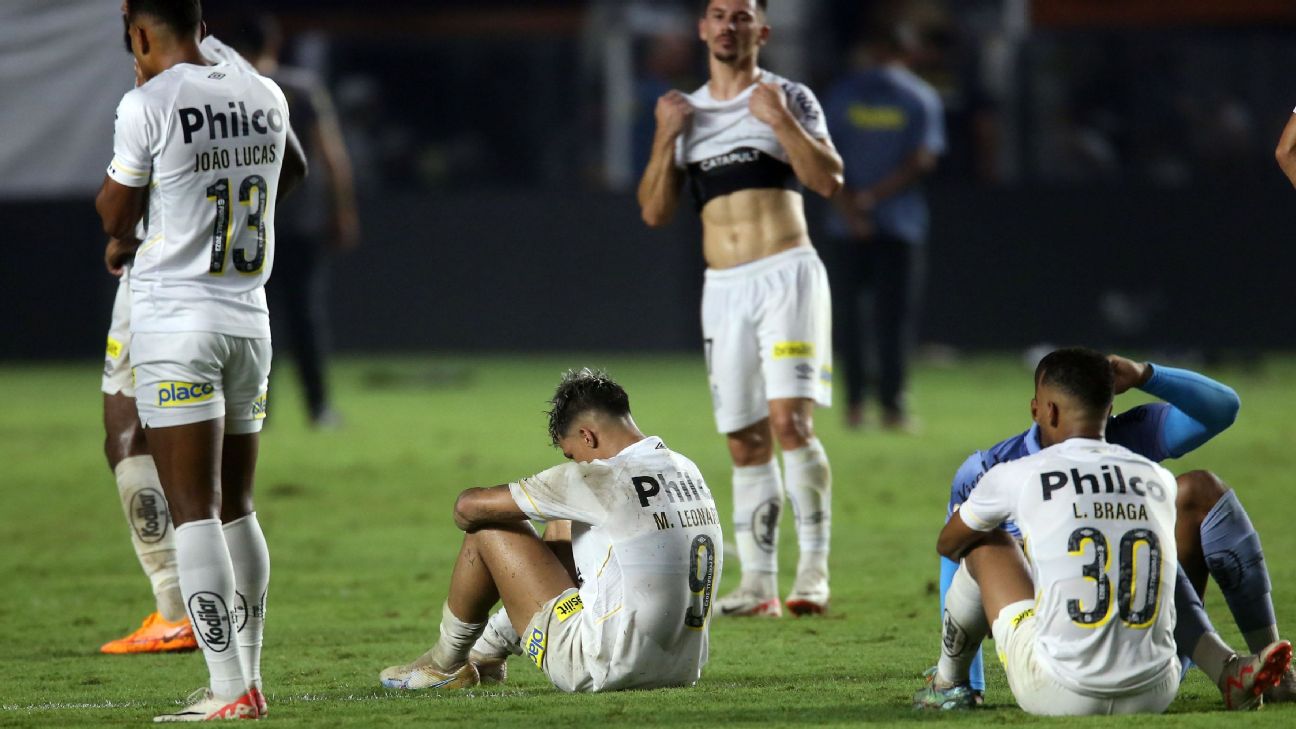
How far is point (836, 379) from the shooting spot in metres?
16.8

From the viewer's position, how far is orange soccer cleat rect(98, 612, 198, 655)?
19.7ft

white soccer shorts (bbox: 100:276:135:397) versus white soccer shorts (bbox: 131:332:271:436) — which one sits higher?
white soccer shorts (bbox: 131:332:271:436)

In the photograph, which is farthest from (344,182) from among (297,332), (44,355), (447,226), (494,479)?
(44,355)

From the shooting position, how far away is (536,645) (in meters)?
5.00

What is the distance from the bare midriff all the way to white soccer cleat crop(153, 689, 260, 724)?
9.46ft

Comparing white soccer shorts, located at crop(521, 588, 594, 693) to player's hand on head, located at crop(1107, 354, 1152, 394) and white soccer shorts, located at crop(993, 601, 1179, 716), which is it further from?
player's hand on head, located at crop(1107, 354, 1152, 394)

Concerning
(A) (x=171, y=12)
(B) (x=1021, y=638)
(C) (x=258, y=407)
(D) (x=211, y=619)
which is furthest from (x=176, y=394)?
(B) (x=1021, y=638)

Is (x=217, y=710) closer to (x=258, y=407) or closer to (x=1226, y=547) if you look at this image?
(x=258, y=407)

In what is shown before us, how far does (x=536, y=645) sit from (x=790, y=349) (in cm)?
212

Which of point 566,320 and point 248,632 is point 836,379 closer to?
point 566,320

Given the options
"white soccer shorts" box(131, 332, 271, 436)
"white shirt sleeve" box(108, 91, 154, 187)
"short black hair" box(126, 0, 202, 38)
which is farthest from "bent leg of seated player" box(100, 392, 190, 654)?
"short black hair" box(126, 0, 202, 38)

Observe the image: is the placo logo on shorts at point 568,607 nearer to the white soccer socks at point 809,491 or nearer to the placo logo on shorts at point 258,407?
the placo logo on shorts at point 258,407

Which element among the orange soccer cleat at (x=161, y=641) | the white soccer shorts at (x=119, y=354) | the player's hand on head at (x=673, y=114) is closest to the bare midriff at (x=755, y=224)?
the player's hand on head at (x=673, y=114)

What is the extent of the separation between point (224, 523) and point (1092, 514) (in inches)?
89.4
